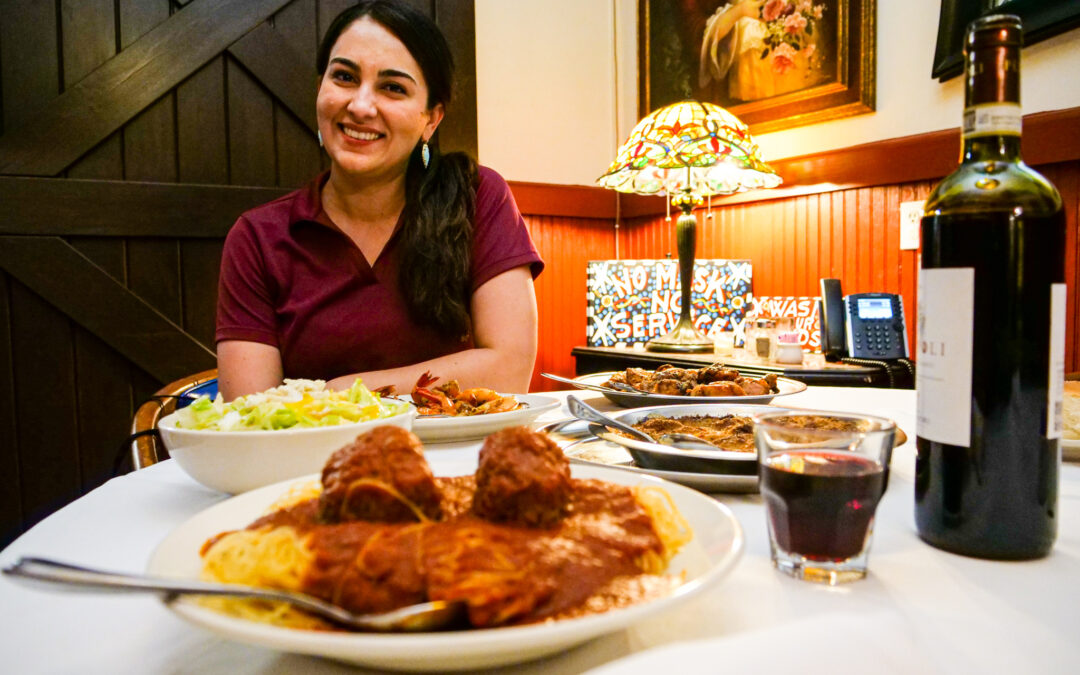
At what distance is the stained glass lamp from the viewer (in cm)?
245

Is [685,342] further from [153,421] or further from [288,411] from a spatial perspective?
[288,411]

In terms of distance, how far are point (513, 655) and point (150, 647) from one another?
0.26 meters

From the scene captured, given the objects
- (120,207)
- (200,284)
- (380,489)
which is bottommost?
(380,489)

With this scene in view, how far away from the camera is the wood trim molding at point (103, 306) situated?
2.44 m

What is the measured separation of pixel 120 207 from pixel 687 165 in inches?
80.3

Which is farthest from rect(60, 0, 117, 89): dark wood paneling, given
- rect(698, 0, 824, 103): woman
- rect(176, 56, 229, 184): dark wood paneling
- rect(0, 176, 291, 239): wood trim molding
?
rect(698, 0, 824, 103): woman

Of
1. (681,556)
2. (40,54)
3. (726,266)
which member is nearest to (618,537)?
(681,556)

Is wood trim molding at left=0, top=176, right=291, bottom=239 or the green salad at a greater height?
wood trim molding at left=0, top=176, right=291, bottom=239

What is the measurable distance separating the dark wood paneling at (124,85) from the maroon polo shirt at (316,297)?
1.13 meters


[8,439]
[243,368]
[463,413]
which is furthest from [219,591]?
[8,439]

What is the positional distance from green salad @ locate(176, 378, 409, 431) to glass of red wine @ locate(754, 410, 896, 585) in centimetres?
50

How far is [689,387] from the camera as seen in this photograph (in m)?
1.29

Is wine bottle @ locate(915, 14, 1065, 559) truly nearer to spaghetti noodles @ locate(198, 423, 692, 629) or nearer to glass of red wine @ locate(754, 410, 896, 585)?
glass of red wine @ locate(754, 410, 896, 585)

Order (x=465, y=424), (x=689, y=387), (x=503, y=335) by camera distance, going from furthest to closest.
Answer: (x=503, y=335)
(x=689, y=387)
(x=465, y=424)
